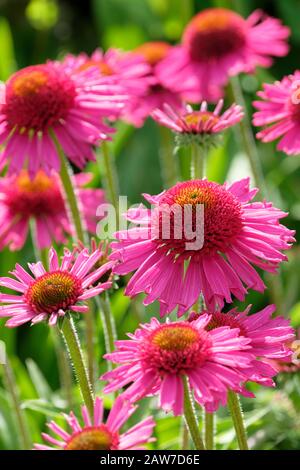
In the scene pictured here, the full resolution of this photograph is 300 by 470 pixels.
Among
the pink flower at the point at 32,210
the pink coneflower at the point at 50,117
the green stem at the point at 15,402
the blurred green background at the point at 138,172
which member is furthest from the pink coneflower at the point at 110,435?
the pink flower at the point at 32,210

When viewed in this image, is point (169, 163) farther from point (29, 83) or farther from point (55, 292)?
point (55, 292)

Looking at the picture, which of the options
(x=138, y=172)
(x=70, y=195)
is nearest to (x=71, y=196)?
(x=70, y=195)

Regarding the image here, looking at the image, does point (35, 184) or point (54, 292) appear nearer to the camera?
point (54, 292)

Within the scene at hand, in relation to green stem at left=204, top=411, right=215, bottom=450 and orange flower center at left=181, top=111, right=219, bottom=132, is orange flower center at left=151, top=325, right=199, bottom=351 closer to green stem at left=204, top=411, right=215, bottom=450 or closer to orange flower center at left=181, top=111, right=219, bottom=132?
green stem at left=204, top=411, right=215, bottom=450

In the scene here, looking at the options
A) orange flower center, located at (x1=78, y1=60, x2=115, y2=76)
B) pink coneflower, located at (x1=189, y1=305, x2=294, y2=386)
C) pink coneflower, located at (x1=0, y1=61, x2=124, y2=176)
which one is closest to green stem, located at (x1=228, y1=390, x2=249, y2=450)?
pink coneflower, located at (x1=189, y1=305, x2=294, y2=386)

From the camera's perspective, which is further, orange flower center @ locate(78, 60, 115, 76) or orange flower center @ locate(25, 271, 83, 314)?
orange flower center @ locate(78, 60, 115, 76)

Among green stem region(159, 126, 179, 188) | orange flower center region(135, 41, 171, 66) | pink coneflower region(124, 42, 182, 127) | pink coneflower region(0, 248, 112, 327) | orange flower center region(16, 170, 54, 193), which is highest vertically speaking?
orange flower center region(135, 41, 171, 66)
